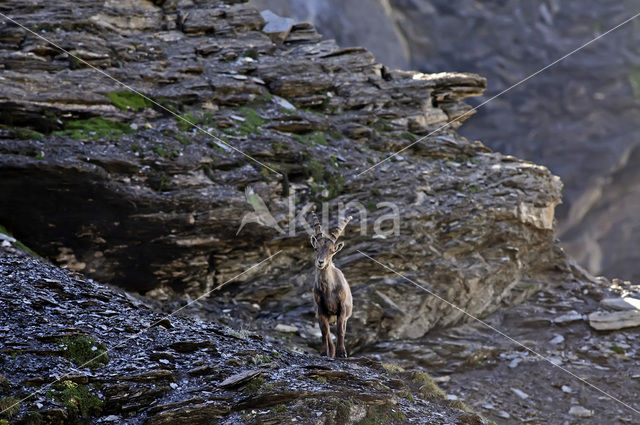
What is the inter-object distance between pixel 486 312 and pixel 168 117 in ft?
38.6

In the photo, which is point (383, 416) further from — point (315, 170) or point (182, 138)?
point (182, 138)

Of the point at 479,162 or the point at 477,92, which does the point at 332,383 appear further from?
the point at 477,92

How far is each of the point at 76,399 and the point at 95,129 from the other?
1090cm

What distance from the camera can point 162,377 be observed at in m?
10.6

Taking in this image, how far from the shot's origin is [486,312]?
21.0 m

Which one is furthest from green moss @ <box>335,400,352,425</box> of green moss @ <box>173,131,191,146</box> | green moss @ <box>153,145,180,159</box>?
green moss @ <box>173,131,191,146</box>

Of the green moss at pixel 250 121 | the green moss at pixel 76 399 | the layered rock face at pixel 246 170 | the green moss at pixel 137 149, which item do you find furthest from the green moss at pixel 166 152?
the green moss at pixel 76 399

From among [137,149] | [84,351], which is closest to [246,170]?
[137,149]

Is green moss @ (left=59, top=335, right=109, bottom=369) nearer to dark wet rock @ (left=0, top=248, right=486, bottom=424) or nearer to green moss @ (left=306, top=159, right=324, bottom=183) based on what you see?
dark wet rock @ (left=0, top=248, right=486, bottom=424)

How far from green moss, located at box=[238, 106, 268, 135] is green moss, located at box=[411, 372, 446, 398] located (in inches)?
390

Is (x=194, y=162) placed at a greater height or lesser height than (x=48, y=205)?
greater

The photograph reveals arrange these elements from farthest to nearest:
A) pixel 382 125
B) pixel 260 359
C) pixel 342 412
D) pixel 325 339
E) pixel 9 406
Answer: pixel 382 125 → pixel 325 339 → pixel 260 359 → pixel 342 412 → pixel 9 406

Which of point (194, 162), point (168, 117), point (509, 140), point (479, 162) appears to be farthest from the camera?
point (509, 140)

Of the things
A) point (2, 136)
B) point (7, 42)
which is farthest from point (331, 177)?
point (7, 42)
